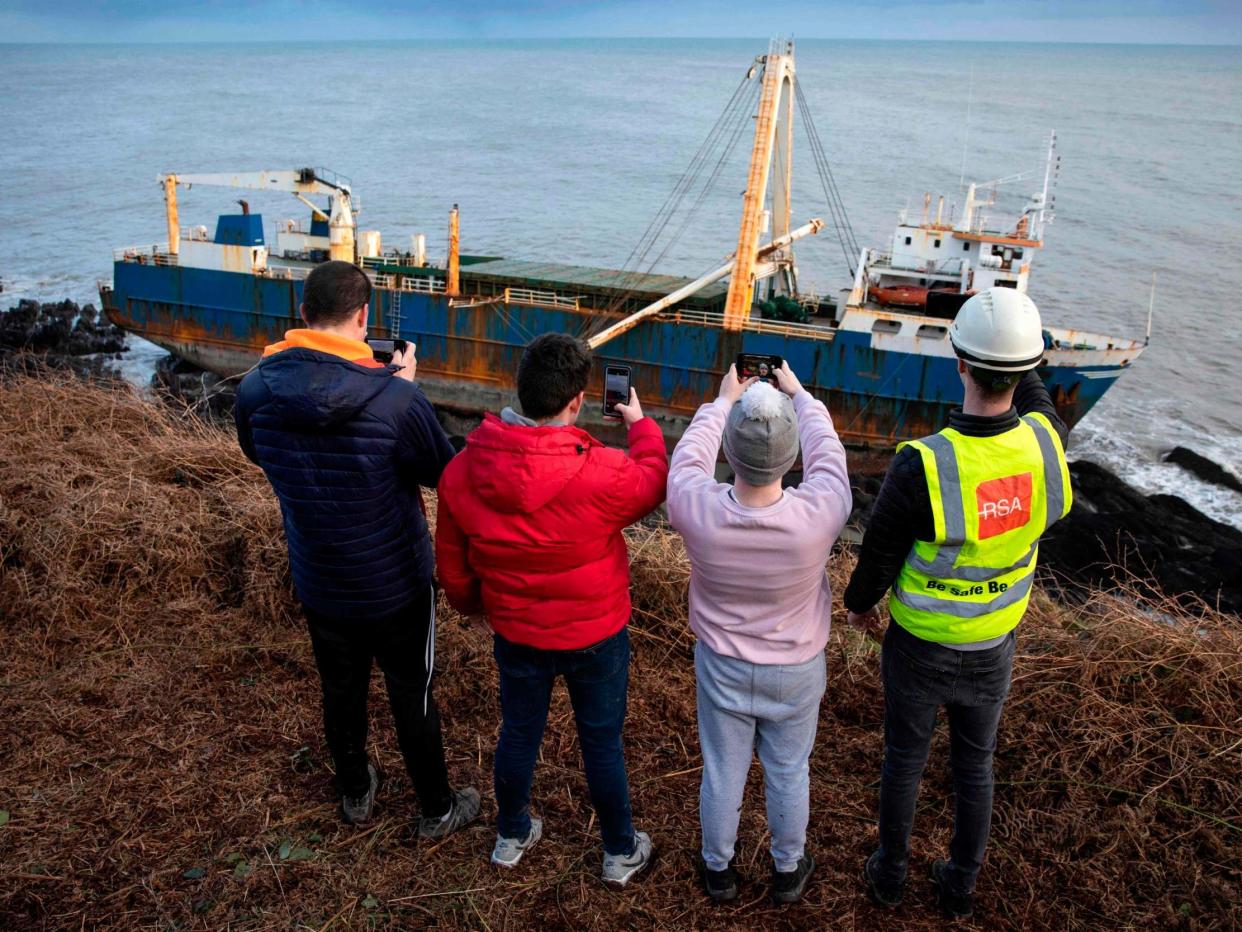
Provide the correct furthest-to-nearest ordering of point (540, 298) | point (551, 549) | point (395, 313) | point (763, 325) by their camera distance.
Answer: point (540, 298) < point (395, 313) < point (763, 325) < point (551, 549)

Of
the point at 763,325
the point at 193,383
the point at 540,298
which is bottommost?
the point at 193,383

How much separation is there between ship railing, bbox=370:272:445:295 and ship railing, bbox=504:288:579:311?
57.2 inches

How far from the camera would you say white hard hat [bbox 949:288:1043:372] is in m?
2.13

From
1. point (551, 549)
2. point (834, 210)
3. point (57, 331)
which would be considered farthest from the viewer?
point (834, 210)

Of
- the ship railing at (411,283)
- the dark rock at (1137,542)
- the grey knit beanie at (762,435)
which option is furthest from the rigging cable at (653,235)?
the grey knit beanie at (762,435)

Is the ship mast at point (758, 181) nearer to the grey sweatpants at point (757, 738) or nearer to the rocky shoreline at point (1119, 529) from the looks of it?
the rocky shoreline at point (1119, 529)

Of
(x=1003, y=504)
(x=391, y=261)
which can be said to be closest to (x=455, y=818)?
(x=1003, y=504)

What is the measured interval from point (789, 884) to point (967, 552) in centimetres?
118

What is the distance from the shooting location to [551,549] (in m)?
2.29

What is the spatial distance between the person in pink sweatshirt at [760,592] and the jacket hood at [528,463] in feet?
0.98

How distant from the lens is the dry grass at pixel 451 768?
267cm

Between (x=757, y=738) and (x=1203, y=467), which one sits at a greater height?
(x=757, y=738)

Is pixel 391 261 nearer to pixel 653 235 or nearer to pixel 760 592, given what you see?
pixel 653 235

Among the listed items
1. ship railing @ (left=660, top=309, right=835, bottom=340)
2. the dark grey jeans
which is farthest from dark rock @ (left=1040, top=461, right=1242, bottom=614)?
the dark grey jeans
